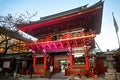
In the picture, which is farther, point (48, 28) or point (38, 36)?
point (38, 36)

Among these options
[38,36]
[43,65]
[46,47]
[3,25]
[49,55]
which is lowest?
[43,65]

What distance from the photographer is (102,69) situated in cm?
1867

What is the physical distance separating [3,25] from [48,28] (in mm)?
7794

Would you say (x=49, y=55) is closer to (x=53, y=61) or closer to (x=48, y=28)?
(x=53, y=61)

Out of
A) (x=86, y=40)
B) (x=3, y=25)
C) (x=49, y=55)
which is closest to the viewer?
(x=86, y=40)

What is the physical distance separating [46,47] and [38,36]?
3621mm

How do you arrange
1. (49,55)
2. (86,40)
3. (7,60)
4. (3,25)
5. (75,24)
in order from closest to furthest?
(86,40) < (75,24) < (49,55) < (3,25) < (7,60)

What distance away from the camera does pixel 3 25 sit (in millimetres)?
19391

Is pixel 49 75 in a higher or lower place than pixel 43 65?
lower

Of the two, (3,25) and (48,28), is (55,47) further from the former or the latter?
(3,25)

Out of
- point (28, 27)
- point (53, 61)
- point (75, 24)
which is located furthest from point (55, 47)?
point (28, 27)

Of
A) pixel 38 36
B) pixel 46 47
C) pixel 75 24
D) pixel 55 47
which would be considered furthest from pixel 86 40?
pixel 38 36

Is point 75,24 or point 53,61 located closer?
point 75,24

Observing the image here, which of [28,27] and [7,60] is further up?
[28,27]
